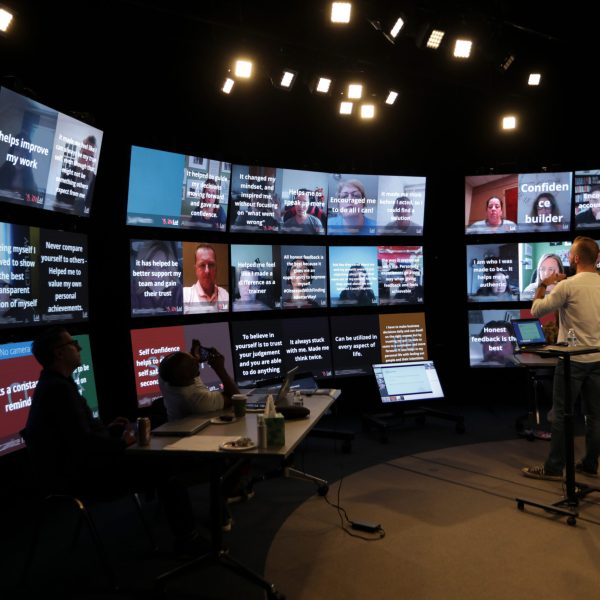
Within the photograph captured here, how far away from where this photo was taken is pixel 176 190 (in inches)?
200

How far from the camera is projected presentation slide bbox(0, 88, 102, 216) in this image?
352 centimetres

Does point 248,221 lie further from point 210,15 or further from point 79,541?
point 79,541

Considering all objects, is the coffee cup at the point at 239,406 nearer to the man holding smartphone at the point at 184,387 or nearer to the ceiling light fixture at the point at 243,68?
the man holding smartphone at the point at 184,387

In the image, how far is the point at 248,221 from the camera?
225 inches

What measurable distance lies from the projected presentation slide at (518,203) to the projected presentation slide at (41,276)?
14.8 feet

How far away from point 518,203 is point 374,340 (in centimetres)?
242

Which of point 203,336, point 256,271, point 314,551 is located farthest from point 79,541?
point 256,271

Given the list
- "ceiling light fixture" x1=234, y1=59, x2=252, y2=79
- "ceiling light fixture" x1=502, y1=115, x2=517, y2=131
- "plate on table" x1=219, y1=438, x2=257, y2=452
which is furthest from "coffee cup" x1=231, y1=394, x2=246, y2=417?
"ceiling light fixture" x1=502, y1=115, x2=517, y2=131

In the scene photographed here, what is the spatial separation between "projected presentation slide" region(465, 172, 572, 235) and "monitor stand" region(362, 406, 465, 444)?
2.26m

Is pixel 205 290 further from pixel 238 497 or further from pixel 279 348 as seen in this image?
pixel 238 497

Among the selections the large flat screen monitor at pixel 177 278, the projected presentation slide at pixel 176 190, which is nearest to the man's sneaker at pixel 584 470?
the large flat screen monitor at pixel 177 278

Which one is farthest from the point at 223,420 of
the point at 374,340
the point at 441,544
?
the point at 374,340

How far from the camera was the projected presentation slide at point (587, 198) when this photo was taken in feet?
21.3

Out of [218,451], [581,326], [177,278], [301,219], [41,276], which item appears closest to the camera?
[218,451]
